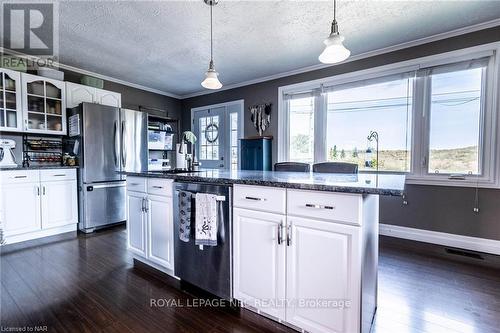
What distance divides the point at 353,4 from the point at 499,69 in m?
1.82

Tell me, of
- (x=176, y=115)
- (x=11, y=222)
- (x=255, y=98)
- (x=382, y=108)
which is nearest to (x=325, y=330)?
(x=382, y=108)

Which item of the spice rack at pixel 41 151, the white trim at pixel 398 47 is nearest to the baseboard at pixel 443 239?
the white trim at pixel 398 47

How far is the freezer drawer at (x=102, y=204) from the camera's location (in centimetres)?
343

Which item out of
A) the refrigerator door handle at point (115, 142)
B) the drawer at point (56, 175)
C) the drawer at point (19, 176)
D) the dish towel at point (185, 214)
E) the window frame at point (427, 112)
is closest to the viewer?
the dish towel at point (185, 214)

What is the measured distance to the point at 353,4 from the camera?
7.46 ft

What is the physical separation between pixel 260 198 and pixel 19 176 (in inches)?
123

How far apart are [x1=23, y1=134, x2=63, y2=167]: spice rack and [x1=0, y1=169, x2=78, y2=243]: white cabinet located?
20.6 inches

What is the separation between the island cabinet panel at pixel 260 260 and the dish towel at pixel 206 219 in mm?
164

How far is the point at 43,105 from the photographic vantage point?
333 centimetres

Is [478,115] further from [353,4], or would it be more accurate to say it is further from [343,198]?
[343,198]

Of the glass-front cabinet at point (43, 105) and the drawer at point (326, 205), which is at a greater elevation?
the glass-front cabinet at point (43, 105)

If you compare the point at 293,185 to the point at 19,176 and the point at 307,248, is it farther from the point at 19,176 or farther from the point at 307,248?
the point at 19,176

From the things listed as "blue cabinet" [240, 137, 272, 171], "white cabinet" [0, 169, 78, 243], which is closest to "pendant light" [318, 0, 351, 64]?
"blue cabinet" [240, 137, 272, 171]

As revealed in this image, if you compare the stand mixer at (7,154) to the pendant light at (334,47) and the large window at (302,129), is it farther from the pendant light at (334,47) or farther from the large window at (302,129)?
the large window at (302,129)
